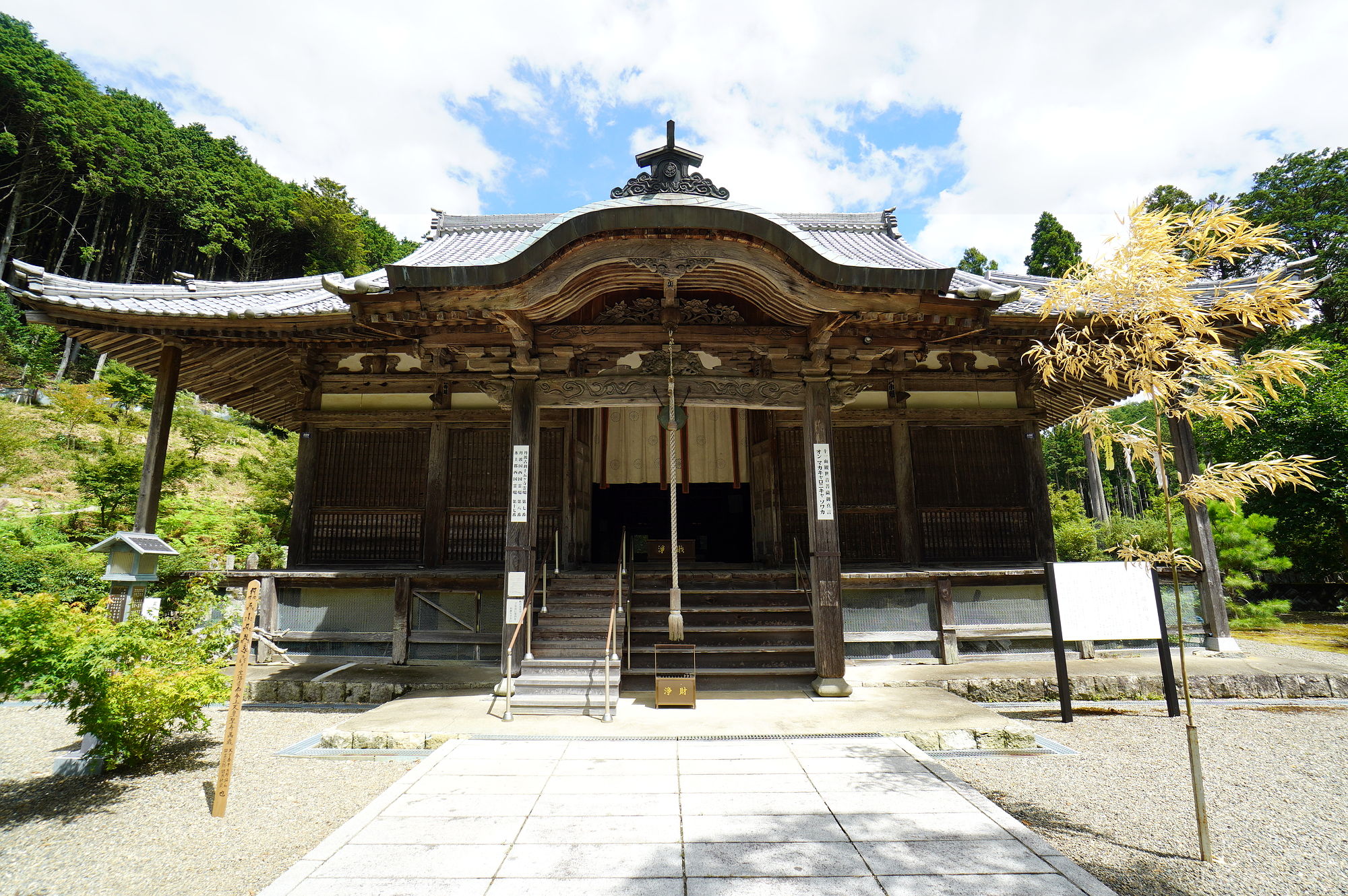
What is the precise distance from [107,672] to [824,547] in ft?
21.5

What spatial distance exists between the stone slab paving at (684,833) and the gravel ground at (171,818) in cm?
38

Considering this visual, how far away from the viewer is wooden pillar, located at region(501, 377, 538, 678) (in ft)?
22.6

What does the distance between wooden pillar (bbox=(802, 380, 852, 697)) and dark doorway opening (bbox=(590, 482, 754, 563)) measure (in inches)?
206

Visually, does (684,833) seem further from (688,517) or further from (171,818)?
(688,517)

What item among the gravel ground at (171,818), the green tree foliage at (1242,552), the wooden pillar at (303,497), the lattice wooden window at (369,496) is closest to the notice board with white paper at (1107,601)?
the gravel ground at (171,818)

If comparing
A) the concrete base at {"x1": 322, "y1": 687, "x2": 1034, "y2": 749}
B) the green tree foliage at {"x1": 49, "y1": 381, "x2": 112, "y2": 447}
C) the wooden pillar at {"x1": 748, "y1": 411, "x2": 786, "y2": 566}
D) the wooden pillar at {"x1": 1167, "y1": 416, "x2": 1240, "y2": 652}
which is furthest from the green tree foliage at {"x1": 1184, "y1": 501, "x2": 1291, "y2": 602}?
the green tree foliage at {"x1": 49, "y1": 381, "x2": 112, "y2": 447}

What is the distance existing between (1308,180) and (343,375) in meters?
42.2

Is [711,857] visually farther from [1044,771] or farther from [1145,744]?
[1145,744]

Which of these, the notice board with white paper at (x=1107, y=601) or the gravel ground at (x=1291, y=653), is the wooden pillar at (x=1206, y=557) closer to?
the gravel ground at (x=1291, y=653)

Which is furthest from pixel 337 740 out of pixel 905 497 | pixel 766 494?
pixel 905 497

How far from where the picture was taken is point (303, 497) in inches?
368

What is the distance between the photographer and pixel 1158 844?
364 cm

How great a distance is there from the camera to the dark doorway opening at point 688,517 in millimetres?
12562

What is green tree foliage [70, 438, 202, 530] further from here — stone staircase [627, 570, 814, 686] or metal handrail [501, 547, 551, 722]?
stone staircase [627, 570, 814, 686]
